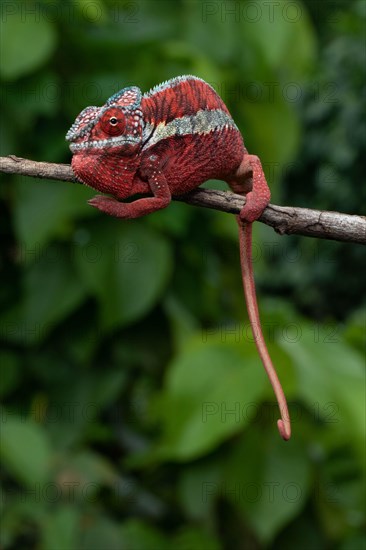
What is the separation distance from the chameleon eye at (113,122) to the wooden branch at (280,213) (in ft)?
0.26

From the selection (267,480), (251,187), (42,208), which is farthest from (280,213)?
(42,208)

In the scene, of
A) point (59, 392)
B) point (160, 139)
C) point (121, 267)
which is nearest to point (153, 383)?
point (59, 392)

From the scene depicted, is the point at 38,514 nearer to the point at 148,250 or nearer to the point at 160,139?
the point at 148,250

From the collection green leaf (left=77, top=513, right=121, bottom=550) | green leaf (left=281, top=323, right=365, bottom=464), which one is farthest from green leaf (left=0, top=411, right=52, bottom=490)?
green leaf (left=281, top=323, right=365, bottom=464)

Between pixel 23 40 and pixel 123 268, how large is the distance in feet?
1.76

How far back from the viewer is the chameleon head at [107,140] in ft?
3.04

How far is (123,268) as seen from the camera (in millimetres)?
2059

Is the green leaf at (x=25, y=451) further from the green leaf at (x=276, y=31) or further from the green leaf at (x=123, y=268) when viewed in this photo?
the green leaf at (x=276, y=31)

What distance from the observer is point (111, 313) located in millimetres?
2043

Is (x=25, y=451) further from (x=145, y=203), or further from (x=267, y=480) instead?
(x=145, y=203)

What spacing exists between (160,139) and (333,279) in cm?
436

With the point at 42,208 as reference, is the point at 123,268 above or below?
below

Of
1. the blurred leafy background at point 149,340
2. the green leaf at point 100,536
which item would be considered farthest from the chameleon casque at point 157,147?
the green leaf at point 100,536

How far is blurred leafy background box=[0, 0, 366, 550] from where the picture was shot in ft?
6.01
